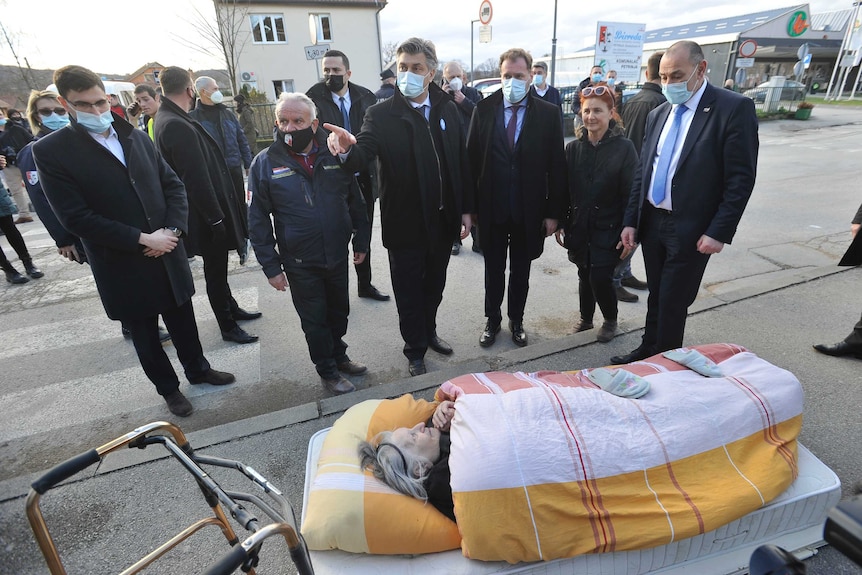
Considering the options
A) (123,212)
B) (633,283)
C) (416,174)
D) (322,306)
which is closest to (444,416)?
(322,306)

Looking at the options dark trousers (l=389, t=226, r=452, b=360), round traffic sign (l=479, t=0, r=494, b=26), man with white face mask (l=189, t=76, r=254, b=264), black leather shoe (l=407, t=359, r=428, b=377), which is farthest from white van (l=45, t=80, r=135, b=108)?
round traffic sign (l=479, t=0, r=494, b=26)

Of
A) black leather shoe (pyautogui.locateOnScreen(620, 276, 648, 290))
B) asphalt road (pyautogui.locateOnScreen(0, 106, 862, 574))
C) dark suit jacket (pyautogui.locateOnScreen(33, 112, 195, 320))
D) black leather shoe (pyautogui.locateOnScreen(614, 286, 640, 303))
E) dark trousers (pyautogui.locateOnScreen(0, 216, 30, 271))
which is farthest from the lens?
dark trousers (pyautogui.locateOnScreen(0, 216, 30, 271))

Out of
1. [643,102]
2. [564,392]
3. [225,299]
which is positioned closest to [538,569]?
[564,392]

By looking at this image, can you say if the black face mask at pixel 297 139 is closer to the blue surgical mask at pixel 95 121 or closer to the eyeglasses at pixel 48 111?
the blue surgical mask at pixel 95 121

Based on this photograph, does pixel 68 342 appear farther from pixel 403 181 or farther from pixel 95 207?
pixel 403 181

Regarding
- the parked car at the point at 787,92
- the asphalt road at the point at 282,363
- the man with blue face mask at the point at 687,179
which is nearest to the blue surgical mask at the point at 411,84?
the man with blue face mask at the point at 687,179

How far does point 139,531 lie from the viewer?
2.38m

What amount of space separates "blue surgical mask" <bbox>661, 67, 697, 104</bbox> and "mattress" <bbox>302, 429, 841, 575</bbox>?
221 centimetres

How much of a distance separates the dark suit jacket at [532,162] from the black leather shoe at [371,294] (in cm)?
179

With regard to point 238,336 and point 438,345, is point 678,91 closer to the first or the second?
point 438,345

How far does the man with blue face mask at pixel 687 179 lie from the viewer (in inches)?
107

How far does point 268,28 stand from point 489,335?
1046 inches

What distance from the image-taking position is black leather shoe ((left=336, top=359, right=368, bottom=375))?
147 inches

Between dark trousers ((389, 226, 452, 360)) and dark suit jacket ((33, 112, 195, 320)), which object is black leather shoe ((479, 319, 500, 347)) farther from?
→ dark suit jacket ((33, 112, 195, 320))
